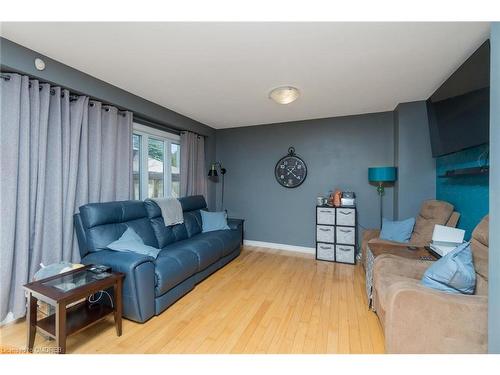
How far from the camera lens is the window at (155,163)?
10.5 ft

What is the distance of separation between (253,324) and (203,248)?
1.06m

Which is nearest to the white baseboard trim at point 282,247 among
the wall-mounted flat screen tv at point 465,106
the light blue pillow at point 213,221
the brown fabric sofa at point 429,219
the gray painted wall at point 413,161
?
the light blue pillow at point 213,221

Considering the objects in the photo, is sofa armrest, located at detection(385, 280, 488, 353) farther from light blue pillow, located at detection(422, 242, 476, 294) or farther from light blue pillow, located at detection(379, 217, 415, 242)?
light blue pillow, located at detection(379, 217, 415, 242)

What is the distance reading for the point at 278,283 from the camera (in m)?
2.73

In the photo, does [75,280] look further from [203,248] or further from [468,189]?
[468,189]

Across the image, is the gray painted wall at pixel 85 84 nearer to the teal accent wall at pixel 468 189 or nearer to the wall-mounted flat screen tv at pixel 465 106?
the wall-mounted flat screen tv at pixel 465 106

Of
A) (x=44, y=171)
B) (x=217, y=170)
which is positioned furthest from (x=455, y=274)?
(x=217, y=170)

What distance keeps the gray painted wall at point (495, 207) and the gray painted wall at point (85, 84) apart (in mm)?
3149

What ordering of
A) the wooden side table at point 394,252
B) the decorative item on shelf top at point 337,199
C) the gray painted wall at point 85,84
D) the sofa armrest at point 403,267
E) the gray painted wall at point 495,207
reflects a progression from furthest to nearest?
1. the decorative item on shelf top at point 337,199
2. the wooden side table at point 394,252
3. the sofa armrest at point 403,267
4. the gray painted wall at point 85,84
5. the gray painted wall at point 495,207

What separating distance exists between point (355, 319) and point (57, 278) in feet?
8.15

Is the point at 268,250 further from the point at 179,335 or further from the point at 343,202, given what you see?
the point at 179,335

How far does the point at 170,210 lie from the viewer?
9.87ft

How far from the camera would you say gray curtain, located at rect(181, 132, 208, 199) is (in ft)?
12.6

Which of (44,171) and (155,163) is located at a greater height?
(155,163)
